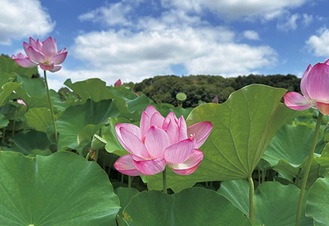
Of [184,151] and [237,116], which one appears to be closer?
[184,151]

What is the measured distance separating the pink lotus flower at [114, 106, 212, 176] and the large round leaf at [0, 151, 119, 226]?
0.12 metres

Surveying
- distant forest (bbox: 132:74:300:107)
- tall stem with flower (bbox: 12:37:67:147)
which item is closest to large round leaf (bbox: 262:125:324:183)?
tall stem with flower (bbox: 12:37:67:147)

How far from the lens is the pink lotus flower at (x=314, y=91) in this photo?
0.77m

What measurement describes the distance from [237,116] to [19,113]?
1.56m

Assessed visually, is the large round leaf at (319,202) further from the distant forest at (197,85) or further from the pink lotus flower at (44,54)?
the distant forest at (197,85)

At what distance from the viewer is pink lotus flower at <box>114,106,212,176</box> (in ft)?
2.21

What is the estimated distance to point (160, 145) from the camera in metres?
0.69

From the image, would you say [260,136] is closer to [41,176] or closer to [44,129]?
[41,176]

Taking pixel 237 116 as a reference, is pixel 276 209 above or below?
below

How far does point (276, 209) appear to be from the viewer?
1.06 m

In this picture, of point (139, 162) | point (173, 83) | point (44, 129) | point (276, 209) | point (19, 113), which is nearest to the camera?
point (139, 162)

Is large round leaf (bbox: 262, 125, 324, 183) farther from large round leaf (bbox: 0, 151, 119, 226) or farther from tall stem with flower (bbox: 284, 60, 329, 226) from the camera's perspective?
large round leaf (bbox: 0, 151, 119, 226)

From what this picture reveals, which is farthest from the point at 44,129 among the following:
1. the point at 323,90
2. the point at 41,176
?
the point at 323,90

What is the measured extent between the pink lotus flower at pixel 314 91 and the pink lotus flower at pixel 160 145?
0.20 metres
